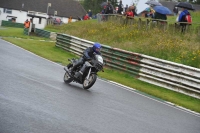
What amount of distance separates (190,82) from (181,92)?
63 cm

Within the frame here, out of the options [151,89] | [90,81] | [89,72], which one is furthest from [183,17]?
[90,81]

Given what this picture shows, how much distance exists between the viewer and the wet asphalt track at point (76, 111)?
8812 millimetres

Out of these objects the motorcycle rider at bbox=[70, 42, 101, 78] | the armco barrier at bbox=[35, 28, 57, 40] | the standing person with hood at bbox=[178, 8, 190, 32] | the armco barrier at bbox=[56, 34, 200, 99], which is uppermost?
the standing person with hood at bbox=[178, 8, 190, 32]

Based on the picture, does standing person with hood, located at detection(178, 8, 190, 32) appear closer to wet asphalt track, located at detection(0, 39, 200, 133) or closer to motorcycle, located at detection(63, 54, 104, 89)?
wet asphalt track, located at detection(0, 39, 200, 133)

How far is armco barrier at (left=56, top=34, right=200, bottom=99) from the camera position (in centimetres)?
1862

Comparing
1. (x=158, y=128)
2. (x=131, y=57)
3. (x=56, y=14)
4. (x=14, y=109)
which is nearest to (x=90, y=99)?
(x=158, y=128)

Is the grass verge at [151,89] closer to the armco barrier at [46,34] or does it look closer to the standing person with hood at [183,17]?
the standing person with hood at [183,17]

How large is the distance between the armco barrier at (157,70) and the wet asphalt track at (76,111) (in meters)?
2.60

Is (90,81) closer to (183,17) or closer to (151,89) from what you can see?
(151,89)

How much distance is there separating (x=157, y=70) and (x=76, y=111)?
1014 cm

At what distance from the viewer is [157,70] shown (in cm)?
2047

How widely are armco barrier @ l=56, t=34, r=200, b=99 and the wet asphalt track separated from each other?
2.60m

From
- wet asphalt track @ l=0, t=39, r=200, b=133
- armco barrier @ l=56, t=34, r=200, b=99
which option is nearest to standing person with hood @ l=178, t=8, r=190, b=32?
armco barrier @ l=56, t=34, r=200, b=99

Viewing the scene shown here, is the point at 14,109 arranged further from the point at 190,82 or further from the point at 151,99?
the point at 190,82
